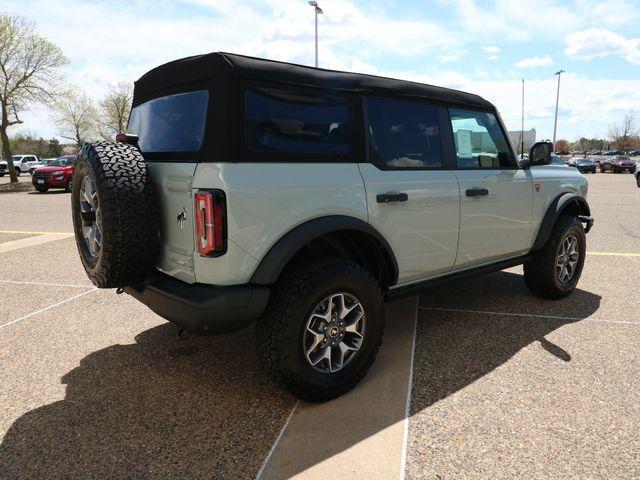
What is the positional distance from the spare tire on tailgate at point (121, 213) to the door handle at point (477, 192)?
2.21 m

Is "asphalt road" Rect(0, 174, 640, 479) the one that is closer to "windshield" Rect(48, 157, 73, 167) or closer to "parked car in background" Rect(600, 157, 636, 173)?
"windshield" Rect(48, 157, 73, 167)

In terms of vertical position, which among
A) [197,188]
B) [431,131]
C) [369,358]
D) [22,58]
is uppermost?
[22,58]

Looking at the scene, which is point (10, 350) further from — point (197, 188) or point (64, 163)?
point (64, 163)

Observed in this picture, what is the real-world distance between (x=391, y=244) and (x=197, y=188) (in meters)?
1.30

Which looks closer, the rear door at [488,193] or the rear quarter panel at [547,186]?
the rear door at [488,193]

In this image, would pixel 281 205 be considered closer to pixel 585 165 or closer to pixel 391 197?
pixel 391 197

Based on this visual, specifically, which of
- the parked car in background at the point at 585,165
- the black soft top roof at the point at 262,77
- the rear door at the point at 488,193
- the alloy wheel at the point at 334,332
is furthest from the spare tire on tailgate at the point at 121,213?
the parked car in background at the point at 585,165

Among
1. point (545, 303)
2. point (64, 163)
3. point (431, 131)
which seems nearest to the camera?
point (431, 131)

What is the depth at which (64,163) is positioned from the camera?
20.7 m

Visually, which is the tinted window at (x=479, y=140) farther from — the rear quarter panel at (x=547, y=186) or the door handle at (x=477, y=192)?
the rear quarter panel at (x=547, y=186)

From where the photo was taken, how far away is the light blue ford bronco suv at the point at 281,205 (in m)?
2.38

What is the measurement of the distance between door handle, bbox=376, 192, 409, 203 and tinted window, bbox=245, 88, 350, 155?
0.35m

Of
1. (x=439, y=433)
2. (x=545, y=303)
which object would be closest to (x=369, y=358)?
(x=439, y=433)

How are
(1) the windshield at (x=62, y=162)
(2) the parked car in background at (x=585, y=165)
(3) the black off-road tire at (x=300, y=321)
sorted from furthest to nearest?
(2) the parked car in background at (x=585, y=165), (1) the windshield at (x=62, y=162), (3) the black off-road tire at (x=300, y=321)
